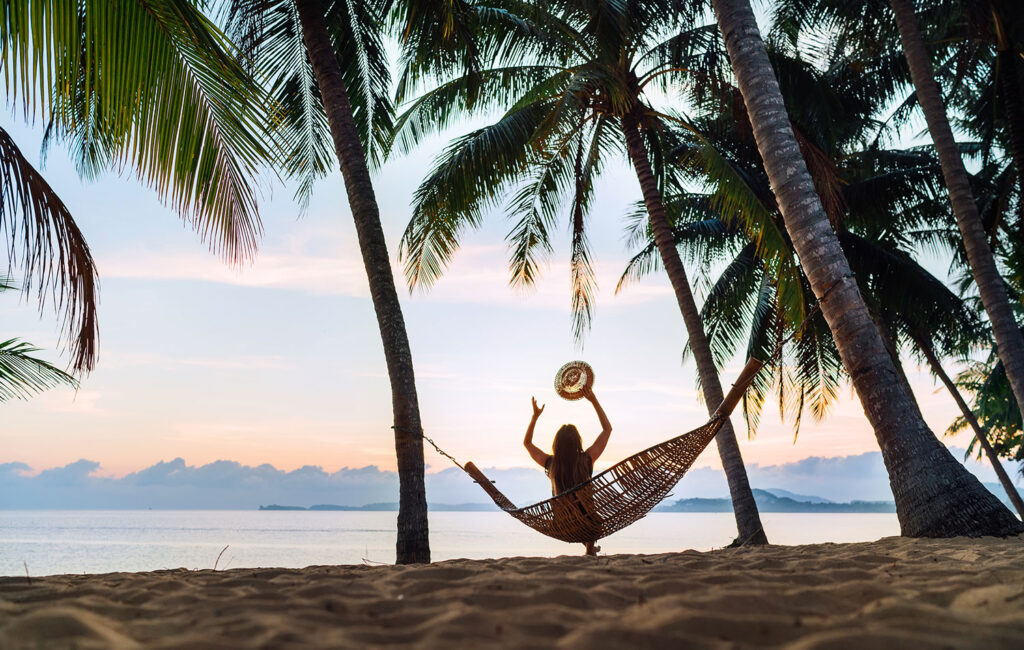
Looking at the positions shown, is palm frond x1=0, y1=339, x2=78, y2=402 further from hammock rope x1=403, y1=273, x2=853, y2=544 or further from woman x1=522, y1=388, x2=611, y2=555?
hammock rope x1=403, y1=273, x2=853, y2=544

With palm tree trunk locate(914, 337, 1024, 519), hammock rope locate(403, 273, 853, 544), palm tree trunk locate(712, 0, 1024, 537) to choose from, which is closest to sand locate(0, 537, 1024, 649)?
palm tree trunk locate(712, 0, 1024, 537)

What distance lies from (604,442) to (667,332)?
444 inches

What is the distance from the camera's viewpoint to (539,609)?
4.50 ft

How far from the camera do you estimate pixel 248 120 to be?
10.5 ft

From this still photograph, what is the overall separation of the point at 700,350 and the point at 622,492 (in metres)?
2.66

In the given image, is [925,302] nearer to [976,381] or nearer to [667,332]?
[667,332]

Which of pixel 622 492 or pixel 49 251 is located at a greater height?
pixel 49 251

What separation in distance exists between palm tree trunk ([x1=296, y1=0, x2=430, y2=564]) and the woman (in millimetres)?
830

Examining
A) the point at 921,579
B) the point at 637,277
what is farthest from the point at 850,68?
the point at 921,579

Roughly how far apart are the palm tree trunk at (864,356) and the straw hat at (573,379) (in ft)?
4.64

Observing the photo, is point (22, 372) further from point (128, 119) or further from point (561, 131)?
point (561, 131)

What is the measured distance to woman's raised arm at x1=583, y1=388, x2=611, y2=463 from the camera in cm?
425

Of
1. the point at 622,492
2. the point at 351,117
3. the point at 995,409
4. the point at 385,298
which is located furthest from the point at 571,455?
the point at 995,409

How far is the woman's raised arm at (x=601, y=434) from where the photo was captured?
4.25m
